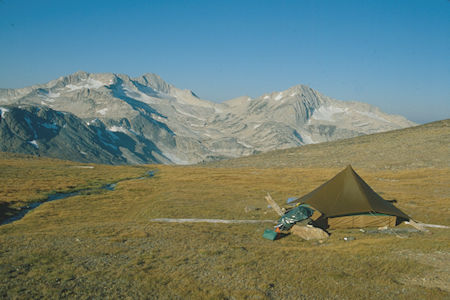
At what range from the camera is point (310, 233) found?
2498cm

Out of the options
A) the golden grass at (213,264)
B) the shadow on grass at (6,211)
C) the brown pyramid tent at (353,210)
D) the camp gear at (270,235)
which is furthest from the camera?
→ the shadow on grass at (6,211)

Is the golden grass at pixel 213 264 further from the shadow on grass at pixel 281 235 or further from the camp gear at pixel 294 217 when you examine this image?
the camp gear at pixel 294 217

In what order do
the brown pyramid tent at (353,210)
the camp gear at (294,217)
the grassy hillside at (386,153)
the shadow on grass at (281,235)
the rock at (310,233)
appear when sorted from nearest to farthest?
the rock at (310,233) < the shadow on grass at (281,235) < the camp gear at (294,217) < the brown pyramid tent at (353,210) < the grassy hillside at (386,153)

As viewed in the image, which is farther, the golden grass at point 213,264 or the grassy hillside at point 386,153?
the grassy hillside at point 386,153

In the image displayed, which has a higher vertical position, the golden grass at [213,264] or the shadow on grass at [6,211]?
the golden grass at [213,264]

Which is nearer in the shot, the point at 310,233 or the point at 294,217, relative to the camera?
the point at 310,233

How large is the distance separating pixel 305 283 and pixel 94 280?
34.2ft

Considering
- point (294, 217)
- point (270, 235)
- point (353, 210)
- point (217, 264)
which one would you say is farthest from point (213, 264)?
point (353, 210)

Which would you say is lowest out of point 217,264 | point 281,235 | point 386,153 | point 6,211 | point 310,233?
→ point 6,211

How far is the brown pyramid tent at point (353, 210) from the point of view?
28391mm

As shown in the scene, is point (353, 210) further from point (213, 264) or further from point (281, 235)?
point (213, 264)

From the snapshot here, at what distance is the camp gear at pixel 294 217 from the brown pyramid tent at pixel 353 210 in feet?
2.79

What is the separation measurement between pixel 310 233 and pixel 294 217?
3.04 m

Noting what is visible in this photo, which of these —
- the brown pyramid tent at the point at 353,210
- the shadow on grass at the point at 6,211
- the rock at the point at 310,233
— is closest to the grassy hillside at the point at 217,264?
the rock at the point at 310,233
